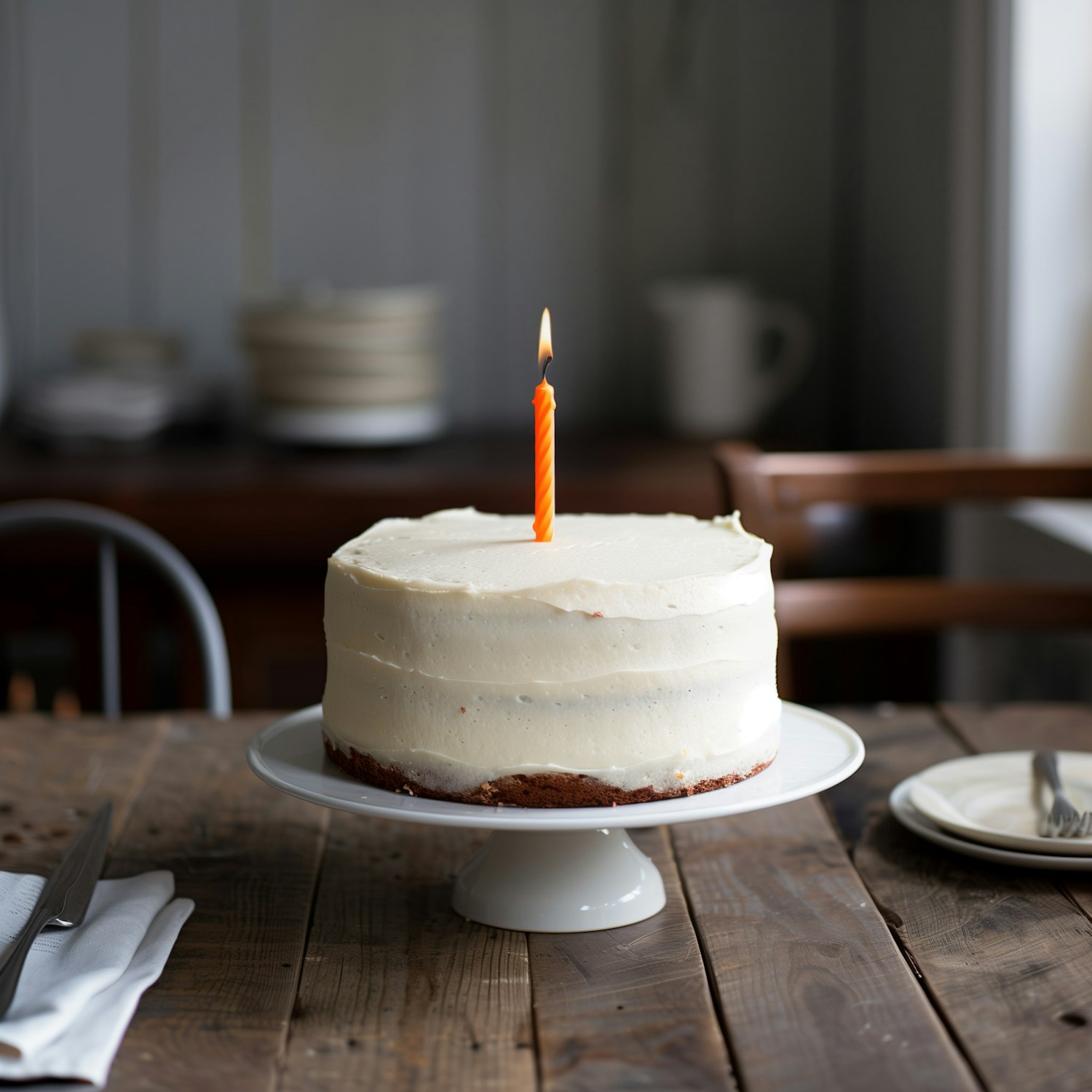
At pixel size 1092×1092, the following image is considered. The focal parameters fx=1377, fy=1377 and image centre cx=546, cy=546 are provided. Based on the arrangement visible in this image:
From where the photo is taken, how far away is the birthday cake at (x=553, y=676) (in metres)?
0.70

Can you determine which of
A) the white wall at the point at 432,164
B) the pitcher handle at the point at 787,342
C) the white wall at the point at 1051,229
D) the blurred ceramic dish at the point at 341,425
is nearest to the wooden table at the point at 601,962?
the white wall at the point at 1051,229

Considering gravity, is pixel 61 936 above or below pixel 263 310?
below

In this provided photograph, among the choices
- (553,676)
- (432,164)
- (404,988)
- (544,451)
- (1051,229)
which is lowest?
(404,988)

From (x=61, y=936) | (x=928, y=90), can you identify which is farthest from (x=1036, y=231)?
(x=61, y=936)

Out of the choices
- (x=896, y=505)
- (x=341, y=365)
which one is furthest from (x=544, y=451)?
(x=341, y=365)

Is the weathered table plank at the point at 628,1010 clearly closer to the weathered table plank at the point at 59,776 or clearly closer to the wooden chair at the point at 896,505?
the weathered table plank at the point at 59,776

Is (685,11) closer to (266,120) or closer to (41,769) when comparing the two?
(266,120)

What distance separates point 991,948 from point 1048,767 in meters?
0.22

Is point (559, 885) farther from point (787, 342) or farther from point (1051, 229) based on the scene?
point (787, 342)

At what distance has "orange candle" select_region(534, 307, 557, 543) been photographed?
75cm

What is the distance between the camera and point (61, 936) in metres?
0.70

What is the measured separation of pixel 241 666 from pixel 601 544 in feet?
4.15

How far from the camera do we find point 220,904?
2.56 feet

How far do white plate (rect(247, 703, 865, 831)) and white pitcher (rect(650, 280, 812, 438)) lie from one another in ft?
4.85
